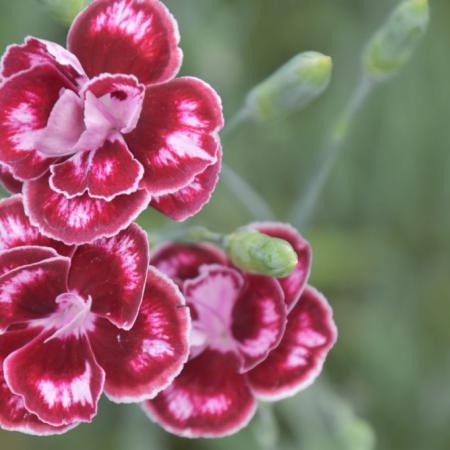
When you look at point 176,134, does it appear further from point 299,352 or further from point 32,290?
point 299,352

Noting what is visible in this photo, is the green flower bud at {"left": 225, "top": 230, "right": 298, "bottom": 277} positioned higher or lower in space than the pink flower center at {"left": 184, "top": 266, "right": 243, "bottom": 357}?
higher

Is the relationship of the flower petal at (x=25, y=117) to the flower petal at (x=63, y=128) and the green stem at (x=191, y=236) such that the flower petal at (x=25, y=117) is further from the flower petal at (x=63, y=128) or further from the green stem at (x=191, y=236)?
the green stem at (x=191, y=236)

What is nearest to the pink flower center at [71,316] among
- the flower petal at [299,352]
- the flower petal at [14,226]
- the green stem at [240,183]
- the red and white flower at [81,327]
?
the red and white flower at [81,327]

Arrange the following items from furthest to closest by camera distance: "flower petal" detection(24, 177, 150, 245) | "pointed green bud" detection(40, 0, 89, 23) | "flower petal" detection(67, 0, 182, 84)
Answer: "pointed green bud" detection(40, 0, 89, 23)
"flower petal" detection(67, 0, 182, 84)
"flower petal" detection(24, 177, 150, 245)

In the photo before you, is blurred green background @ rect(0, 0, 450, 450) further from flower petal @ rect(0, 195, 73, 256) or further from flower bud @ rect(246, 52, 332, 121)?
flower petal @ rect(0, 195, 73, 256)

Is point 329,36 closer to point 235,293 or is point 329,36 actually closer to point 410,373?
point 410,373

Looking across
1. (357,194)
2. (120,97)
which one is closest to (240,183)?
(120,97)

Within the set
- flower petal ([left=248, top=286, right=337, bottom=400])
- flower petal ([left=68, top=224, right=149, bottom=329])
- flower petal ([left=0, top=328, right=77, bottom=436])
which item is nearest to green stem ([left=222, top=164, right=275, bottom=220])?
flower petal ([left=248, top=286, right=337, bottom=400])
